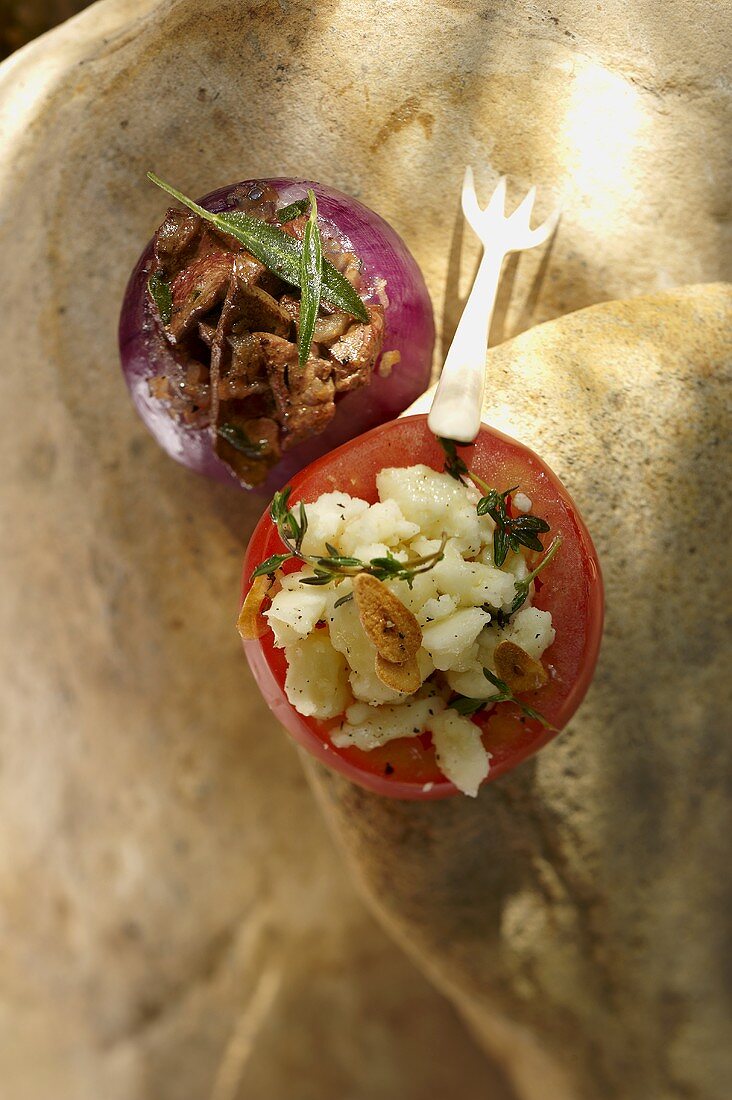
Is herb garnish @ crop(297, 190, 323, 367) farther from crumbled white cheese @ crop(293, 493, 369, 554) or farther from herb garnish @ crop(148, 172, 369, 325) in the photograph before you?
crumbled white cheese @ crop(293, 493, 369, 554)

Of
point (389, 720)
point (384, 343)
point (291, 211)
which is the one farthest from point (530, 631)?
point (291, 211)

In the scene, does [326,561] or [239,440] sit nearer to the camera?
[326,561]

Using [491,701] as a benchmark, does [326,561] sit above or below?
above

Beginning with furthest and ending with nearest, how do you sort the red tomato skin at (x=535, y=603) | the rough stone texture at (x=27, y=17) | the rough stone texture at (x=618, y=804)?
the rough stone texture at (x=27, y=17) → the rough stone texture at (x=618, y=804) → the red tomato skin at (x=535, y=603)

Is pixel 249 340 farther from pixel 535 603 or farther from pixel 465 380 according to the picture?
pixel 535 603

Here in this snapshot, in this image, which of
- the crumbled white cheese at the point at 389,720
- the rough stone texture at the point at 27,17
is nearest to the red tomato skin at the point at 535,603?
the crumbled white cheese at the point at 389,720

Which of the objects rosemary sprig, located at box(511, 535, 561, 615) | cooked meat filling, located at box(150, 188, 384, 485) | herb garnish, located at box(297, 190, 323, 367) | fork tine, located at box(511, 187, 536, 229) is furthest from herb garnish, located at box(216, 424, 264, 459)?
fork tine, located at box(511, 187, 536, 229)

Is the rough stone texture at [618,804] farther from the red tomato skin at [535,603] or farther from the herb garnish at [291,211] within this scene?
the herb garnish at [291,211]
